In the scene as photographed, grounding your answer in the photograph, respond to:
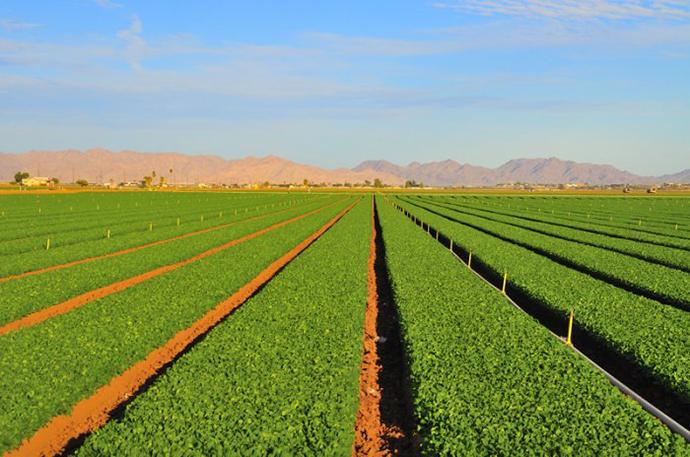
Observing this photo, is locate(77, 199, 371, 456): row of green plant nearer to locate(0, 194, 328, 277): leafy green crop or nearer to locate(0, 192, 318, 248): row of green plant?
locate(0, 194, 328, 277): leafy green crop

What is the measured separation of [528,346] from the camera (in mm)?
10648

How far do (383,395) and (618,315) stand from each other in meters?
6.74

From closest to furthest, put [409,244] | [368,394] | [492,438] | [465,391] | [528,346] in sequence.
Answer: [492,438] < [465,391] < [368,394] < [528,346] < [409,244]

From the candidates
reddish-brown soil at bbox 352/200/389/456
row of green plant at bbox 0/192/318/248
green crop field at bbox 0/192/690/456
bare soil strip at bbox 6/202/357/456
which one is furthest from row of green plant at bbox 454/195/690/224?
bare soil strip at bbox 6/202/357/456

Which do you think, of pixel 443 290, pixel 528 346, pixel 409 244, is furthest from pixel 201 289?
pixel 409 244

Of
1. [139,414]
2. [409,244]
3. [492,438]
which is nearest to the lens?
[492,438]

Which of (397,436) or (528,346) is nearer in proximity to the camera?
(397,436)

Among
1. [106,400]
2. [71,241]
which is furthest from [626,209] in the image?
[106,400]

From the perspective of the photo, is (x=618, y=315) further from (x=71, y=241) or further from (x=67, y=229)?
(x=67, y=229)

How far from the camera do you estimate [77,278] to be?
17.5m

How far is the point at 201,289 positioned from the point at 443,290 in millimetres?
7224

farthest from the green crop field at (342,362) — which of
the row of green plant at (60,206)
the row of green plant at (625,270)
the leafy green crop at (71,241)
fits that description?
the row of green plant at (60,206)

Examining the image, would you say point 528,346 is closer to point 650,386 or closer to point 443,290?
point 650,386

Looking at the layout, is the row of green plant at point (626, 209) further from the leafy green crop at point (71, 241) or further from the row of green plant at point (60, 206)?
the row of green plant at point (60, 206)
